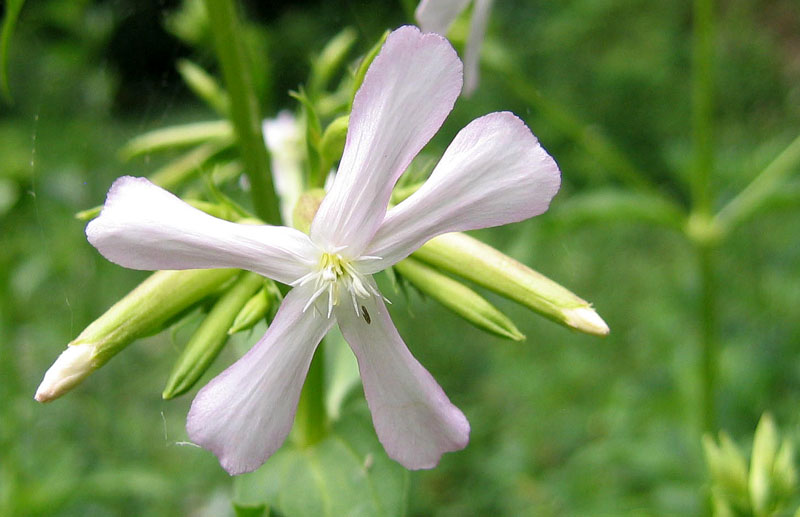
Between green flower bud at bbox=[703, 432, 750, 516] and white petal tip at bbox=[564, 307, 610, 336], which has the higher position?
white petal tip at bbox=[564, 307, 610, 336]

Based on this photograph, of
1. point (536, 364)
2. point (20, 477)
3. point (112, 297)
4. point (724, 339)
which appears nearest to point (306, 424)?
point (20, 477)

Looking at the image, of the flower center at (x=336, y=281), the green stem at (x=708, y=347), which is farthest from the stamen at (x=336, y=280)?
the green stem at (x=708, y=347)

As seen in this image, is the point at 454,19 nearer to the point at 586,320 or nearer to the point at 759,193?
the point at 586,320

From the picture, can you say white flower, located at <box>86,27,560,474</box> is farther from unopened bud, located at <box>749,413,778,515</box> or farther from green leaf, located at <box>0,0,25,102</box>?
unopened bud, located at <box>749,413,778,515</box>

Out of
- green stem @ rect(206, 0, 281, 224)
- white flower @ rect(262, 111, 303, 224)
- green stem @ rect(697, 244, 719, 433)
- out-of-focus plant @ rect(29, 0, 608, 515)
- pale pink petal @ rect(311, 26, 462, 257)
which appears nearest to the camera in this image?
pale pink petal @ rect(311, 26, 462, 257)

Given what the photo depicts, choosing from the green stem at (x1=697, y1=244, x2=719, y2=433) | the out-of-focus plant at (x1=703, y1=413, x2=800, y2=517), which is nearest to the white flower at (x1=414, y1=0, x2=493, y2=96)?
the out-of-focus plant at (x1=703, y1=413, x2=800, y2=517)

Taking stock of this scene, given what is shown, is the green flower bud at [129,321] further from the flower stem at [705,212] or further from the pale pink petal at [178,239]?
the flower stem at [705,212]
